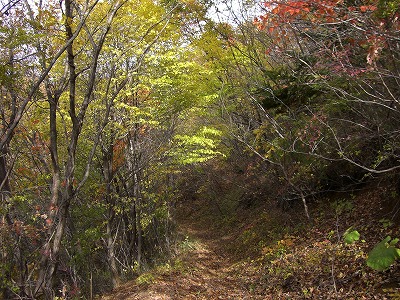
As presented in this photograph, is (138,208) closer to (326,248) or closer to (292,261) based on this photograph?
(292,261)

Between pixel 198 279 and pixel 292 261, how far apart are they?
266 cm

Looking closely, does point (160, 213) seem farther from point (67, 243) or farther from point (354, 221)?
point (354, 221)

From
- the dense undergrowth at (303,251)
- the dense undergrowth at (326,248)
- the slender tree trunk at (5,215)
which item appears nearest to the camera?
the dense undergrowth at (326,248)

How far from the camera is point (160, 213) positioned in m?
11.9

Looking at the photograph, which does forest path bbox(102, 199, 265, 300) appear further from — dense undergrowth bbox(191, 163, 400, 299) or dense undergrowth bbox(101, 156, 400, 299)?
dense undergrowth bbox(191, 163, 400, 299)

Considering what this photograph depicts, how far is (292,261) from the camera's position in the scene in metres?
7.34

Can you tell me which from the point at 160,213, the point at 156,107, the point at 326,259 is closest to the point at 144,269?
the point at 160,213

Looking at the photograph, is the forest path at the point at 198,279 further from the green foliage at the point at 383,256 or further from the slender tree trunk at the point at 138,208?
the green foliage at the point at 383,256

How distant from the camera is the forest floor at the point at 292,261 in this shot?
570cm

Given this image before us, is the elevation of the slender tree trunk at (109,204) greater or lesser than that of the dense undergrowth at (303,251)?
greater

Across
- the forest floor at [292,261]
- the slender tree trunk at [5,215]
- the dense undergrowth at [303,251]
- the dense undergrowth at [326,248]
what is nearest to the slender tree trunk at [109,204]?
the forest floor at [292,261]

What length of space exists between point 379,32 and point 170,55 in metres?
6.27

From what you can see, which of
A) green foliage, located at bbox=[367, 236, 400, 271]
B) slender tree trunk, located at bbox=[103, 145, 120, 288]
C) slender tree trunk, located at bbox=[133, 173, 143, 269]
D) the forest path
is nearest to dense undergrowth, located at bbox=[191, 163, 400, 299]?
the forest path

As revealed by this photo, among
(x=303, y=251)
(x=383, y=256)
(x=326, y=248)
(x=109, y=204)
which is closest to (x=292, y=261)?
(x=303, y=251)
